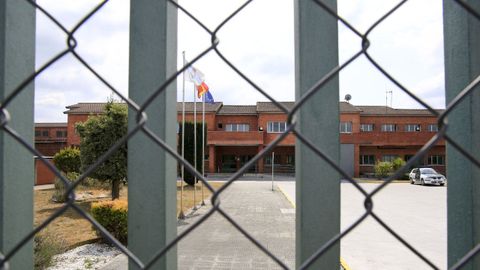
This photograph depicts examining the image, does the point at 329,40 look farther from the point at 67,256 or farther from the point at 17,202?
the point at 67,256

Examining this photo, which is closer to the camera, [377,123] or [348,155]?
[348,155]

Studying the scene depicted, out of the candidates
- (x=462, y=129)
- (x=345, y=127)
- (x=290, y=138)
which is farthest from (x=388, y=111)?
(x=462, y=129)

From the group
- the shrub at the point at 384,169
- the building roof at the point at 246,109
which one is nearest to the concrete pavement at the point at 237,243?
the shrub at the point at 384,169

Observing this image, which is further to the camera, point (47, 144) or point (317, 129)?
point (47, 144)

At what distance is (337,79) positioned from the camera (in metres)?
1.31

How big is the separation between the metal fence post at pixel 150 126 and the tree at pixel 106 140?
40.0 ft

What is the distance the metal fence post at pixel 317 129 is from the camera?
131 cm

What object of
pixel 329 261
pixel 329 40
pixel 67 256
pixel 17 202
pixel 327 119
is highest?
pixel 329 40

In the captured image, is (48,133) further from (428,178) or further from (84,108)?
(428,178)

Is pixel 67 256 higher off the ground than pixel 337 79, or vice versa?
pixel 337 79

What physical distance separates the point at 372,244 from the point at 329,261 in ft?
23.2

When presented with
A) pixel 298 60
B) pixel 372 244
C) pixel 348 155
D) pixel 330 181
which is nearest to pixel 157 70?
pixel 298 60

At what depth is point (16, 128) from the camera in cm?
129

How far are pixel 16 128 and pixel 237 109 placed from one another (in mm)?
42079
